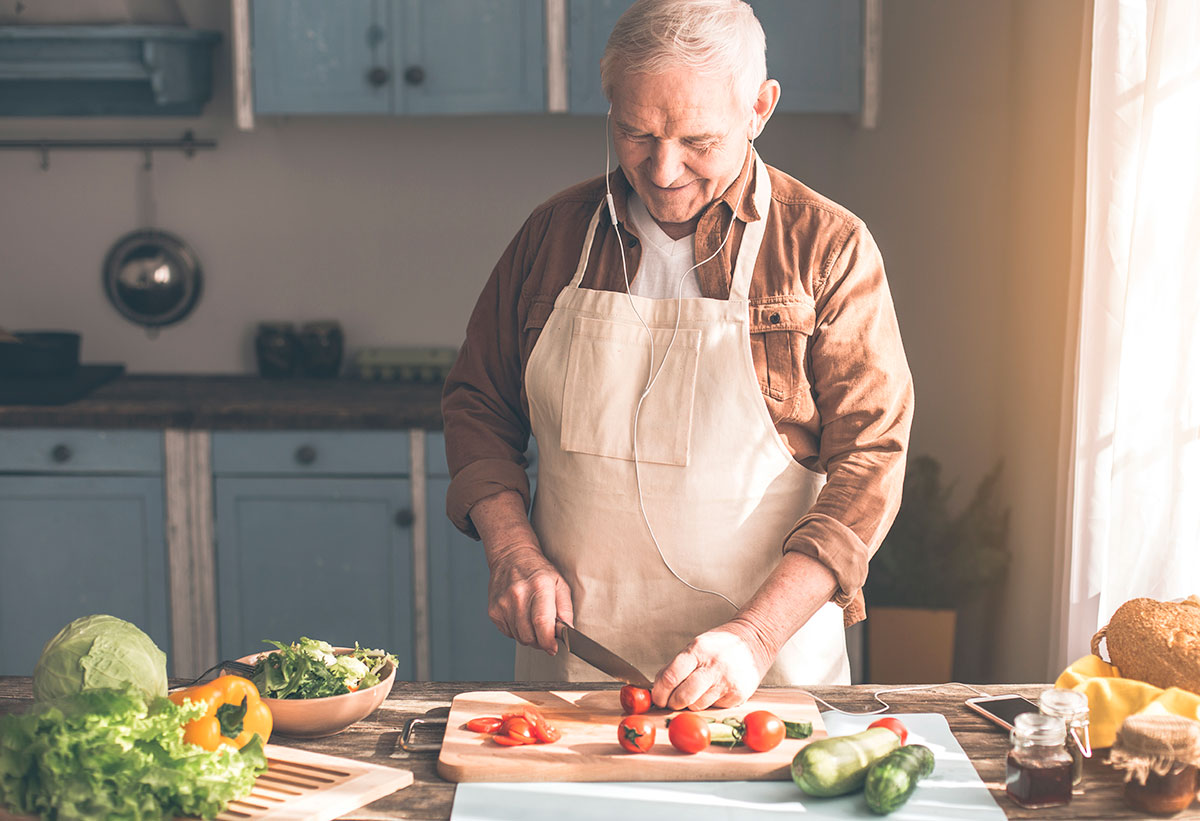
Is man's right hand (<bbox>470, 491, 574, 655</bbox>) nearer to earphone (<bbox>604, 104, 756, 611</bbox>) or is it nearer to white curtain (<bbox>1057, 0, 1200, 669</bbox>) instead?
earphone (<bbox>604, 104, 756, 611</bbox>)

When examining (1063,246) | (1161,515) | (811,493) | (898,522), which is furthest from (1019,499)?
(811,493)

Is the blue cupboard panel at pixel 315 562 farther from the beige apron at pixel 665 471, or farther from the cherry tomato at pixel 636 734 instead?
the cherry tomato at pixel 636 734

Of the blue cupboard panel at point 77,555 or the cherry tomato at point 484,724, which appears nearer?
the cherry tomato at point 484,724

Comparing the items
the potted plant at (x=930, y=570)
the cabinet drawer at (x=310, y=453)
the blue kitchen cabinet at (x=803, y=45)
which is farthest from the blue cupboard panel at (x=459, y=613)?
the blue kitchen cabinet at (x=803, y=45)

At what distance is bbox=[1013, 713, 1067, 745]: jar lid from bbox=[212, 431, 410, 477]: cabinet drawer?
2066 mm

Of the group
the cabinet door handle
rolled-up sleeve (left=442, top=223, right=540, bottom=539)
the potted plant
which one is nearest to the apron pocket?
rolled-up sleeve (left=442, top=223, right=540, bottom=539)

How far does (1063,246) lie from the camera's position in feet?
8.65

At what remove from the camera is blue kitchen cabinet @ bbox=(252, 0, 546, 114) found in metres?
3.09

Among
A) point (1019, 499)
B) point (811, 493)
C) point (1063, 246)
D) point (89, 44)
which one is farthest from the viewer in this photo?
point (89, 44)

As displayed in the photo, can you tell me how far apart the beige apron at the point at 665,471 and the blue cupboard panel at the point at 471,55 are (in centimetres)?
152

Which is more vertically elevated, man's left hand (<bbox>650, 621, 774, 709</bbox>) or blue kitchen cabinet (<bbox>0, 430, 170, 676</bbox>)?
man's left hand (<bbox>650, 621, 774, 709</bbox>)

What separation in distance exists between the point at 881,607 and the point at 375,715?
1.94 m

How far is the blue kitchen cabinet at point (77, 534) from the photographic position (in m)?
3.02

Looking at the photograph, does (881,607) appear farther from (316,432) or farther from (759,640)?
(759,640)
